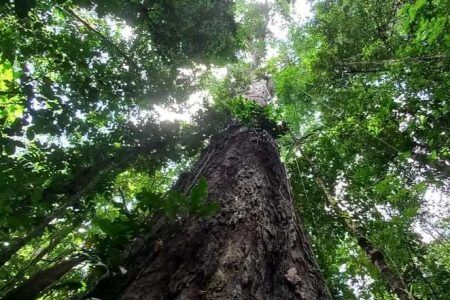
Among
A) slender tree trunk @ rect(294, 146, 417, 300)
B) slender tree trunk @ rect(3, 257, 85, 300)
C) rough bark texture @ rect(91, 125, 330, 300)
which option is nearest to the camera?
slender tree trunk @ rect(3, 257, 85, 300)

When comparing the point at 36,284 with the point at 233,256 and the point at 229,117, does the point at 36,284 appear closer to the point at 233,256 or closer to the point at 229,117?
the point at 233,256

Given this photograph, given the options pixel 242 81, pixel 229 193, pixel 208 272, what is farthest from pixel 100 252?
pixel 242 81

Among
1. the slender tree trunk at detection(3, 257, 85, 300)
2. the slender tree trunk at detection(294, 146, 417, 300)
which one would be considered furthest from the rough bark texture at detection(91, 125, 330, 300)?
the slender tree trunk at detection(294, 146, 417, 300)

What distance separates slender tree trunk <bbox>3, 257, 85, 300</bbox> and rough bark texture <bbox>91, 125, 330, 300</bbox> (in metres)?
0.30

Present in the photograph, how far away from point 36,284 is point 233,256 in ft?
4.60

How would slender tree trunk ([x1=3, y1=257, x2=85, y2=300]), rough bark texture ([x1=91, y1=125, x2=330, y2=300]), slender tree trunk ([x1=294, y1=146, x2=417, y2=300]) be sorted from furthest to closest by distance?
slender tree trunk ([x1=294, y1=146, x2=417, y2=300])
rough bark texture ([x1=91, y1=125, x2=330, y2=300])
slender tree trunk ([x1=3, y1=257, x2=85, y2=300])

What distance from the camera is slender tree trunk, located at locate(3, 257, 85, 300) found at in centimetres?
222

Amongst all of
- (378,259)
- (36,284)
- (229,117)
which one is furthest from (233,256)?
(229,117)

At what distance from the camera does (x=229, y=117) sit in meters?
7.02

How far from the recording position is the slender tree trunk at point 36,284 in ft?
7.28

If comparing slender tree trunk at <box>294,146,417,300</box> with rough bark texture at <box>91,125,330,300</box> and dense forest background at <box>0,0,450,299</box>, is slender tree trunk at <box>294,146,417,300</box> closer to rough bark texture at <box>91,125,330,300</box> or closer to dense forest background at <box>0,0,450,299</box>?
dense forest background at <box>0,0,450,299</box>

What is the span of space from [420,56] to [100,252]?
5.70 m

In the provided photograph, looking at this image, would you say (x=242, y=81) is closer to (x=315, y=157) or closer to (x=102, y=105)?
(x=315, y=157)

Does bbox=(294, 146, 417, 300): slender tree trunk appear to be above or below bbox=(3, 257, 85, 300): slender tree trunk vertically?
above
